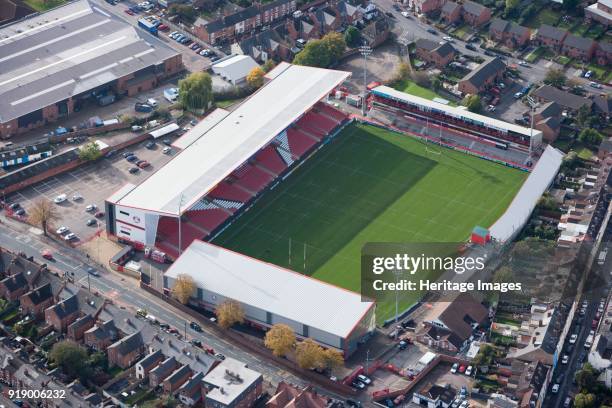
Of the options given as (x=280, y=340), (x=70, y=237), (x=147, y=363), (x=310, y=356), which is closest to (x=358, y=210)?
(x=280, y=340)

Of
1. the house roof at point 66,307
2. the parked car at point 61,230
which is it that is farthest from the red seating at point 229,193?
the house roof at point 66,307

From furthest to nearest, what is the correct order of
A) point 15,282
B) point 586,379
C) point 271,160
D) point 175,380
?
point 271,160 < point 15,282 < point 586,379 < point 175,380

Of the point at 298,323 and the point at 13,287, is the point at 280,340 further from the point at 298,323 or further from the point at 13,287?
the point at 13,287

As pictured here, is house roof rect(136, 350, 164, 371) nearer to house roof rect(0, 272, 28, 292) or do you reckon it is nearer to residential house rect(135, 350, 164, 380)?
residential house rect(135, 350, 164, 380)

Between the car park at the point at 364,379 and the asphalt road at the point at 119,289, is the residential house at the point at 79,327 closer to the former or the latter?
the asphalt road at the point at 119,289

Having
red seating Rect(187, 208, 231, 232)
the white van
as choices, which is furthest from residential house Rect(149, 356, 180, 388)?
the white van

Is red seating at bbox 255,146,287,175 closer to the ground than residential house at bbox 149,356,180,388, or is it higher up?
higher up
